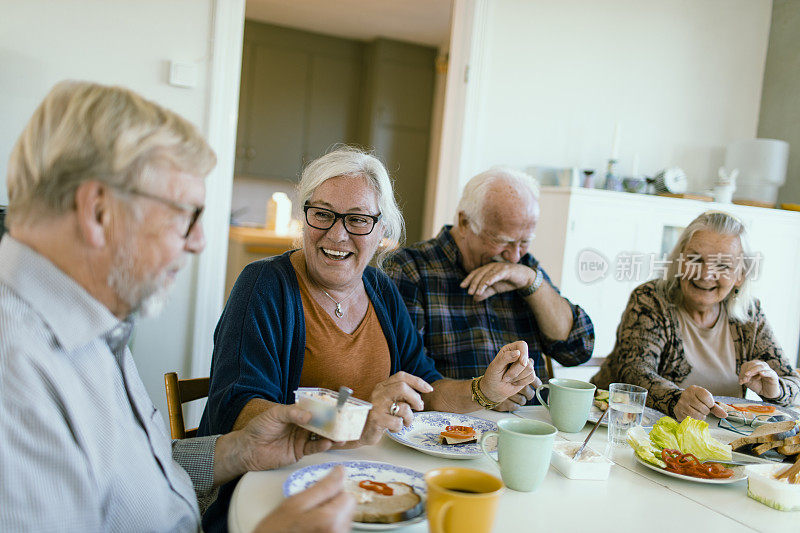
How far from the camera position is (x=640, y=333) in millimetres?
2088

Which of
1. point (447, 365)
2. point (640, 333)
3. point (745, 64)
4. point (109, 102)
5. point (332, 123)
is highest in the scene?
point (745, 64)

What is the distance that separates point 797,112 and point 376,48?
352cm

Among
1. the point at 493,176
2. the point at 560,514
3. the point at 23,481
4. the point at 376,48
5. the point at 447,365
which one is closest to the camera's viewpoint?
the point at 23,481

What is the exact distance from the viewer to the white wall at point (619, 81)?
3596 millimetres

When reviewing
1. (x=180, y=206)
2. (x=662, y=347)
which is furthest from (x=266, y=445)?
(x=662, y=347)

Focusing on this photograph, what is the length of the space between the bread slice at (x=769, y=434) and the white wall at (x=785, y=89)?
11.0ft

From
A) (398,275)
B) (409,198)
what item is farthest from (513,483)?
(409,198)

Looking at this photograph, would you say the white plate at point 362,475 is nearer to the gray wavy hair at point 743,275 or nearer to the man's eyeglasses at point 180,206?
the man's eyeglasses at point 180,206

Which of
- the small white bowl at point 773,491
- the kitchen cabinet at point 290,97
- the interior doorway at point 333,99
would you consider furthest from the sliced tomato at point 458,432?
the kitchen cabinet at point 290,97

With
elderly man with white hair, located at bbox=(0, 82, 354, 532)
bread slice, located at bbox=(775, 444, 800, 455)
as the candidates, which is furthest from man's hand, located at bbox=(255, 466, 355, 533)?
bread slice, located at bbox=(775, 444, 800, 455)

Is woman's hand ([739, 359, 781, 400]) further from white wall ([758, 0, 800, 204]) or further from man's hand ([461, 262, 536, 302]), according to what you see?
white wall ([758, 0, 800, 204])

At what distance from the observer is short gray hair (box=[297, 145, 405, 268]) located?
1604 millimetres

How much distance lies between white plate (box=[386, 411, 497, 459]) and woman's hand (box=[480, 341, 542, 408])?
0.07 meters

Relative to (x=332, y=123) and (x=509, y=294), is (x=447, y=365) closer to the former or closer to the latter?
(x=509, y=294)
